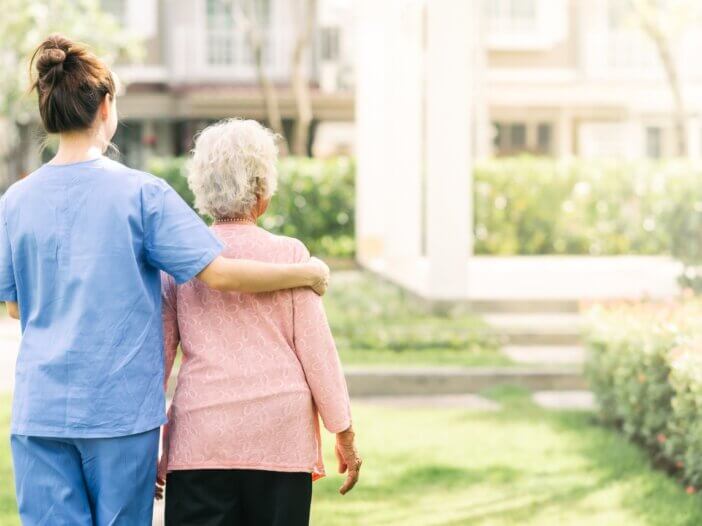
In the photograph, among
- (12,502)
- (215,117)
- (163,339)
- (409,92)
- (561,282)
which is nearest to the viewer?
(163,339)

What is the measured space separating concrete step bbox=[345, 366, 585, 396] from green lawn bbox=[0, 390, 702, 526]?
2.70 ft

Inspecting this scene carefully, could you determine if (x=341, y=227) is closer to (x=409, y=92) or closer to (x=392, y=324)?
(x=409, y=92)

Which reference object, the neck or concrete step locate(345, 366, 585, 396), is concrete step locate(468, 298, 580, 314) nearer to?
concrete step locate(345, 366, 585, 396)

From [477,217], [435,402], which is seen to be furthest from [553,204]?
[435,402]

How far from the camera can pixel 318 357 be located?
11.9 ft

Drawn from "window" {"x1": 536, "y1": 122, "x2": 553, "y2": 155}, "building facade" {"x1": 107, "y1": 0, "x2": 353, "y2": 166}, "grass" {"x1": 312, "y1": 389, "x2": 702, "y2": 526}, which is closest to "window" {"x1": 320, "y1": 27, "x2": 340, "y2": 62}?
"building facade" {"x1": 107, "y1": 0, "x2": 353, "y2": 166}

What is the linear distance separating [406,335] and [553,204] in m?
9.32

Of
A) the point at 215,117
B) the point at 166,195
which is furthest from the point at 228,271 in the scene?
the point at 215,117

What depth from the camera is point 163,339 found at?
359 cm

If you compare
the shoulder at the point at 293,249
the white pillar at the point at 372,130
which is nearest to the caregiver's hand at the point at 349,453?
the shoulder at the point at 293,249

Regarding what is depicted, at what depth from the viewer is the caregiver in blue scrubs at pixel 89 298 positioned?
3.37 m

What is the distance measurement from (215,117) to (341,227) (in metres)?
13.4

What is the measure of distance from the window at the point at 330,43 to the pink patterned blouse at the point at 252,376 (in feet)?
97.7

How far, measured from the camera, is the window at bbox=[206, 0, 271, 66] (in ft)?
109
